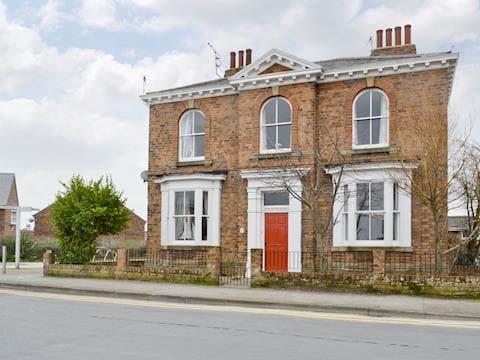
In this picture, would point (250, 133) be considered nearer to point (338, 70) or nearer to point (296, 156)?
point (296, 156)

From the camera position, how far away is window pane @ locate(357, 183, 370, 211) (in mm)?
19547

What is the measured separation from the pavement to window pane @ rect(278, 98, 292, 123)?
22.9 ft

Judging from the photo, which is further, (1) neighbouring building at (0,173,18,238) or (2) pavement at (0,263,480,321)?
(1) neighbouring building at (0,173,18,238)

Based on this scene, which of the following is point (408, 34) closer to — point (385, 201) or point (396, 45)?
point (396, 45)

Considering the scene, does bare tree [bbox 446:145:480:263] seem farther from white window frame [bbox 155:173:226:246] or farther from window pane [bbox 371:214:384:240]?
white window frame [bbox 155:173:226:246]

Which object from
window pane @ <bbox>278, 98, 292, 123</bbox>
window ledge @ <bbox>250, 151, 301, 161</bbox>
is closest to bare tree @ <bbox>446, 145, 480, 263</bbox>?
window ledge @ <bbox>250, 151, 301, 161</bbox>

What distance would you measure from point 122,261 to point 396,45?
1398 centimetres

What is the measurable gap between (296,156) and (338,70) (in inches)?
131

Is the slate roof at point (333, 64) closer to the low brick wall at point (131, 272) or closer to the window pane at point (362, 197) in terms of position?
the window pane at point (362, 197)

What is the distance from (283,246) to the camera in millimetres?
20766

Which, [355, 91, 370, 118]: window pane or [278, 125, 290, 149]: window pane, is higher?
[355, 91, 370, 118]: window pane

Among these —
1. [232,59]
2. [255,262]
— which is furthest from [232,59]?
[255,262]

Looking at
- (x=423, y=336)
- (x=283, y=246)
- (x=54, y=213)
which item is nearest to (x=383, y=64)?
(x=283, y=246)

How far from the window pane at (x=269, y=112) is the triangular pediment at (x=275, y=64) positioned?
111 centimetres
